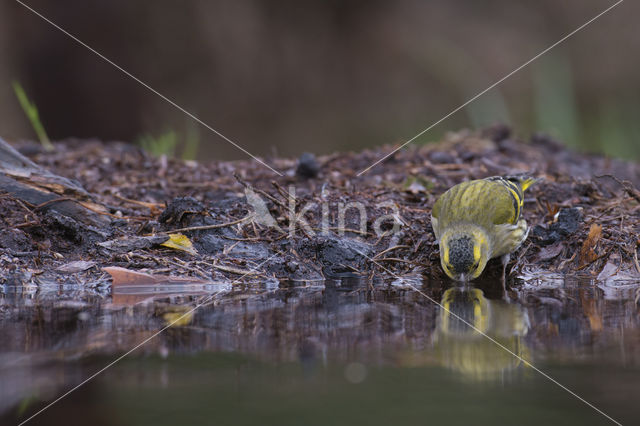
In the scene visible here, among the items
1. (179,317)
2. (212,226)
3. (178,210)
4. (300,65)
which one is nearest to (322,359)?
(179,317)

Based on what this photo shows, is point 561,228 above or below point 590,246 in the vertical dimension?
above

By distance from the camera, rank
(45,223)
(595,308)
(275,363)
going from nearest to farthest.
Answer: (275,363), (595,308), (45,223)

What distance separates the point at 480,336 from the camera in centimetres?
314

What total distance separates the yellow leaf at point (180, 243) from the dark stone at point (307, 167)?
1999 mm

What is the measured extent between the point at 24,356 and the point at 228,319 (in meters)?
1.07

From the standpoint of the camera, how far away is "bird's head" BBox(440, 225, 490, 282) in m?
4.70

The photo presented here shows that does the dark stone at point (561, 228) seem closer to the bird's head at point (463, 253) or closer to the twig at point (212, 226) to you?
the bird's head at point (463, 253)

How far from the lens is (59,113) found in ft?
37.7

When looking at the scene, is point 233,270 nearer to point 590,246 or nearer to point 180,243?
point 180,243

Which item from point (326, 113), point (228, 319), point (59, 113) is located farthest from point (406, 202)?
point (59, 113)

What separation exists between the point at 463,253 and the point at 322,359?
219 centimetres

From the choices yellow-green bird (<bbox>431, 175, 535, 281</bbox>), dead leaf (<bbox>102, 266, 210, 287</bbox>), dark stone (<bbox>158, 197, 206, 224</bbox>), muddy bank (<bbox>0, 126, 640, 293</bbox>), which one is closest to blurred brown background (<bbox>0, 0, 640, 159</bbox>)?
muddy bank (<bbox>0, 126, 640, 293</bbox>)

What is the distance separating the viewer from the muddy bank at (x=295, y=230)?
4.82 m

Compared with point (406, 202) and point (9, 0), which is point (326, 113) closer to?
point (9, 0)
